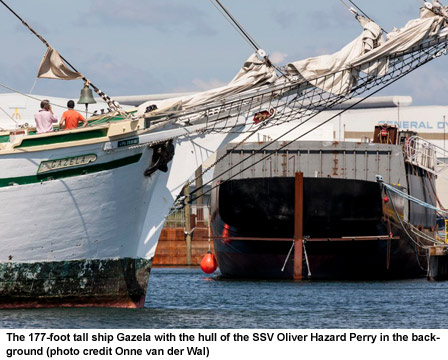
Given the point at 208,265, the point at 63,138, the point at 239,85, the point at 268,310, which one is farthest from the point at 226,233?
the point at 63,138

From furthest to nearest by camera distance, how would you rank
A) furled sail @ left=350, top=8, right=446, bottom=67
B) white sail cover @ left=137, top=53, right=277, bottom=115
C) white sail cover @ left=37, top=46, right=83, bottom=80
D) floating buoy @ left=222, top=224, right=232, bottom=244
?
1. floating buoy @ left=222, top=224, right=232, bottom=244
2. white sail cover @ left=137, top=53, right=277, bottom=115
3. white sail cover @ left=37, top=46, right=83, bottom=80
4. furled sail @ left=350, top=8, right=446, bottom=67

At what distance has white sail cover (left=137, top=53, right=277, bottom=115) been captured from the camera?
22500mm

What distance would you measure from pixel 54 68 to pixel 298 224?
53.9 ft

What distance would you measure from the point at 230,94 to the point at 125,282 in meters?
4.82

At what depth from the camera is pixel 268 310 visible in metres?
23.4

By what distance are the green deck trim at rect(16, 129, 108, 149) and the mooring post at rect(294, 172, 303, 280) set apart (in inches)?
640

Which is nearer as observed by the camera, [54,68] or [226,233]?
[54,68]

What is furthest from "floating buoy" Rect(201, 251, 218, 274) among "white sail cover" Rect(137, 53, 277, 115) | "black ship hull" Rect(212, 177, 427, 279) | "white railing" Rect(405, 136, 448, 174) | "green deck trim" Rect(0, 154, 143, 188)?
"green deck trim" Rect(0, 154, 143, 188)

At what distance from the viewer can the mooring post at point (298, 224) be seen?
36.8 metres

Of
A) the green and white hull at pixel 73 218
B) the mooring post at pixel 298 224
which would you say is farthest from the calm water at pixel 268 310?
the mooring post at pixel 298 224

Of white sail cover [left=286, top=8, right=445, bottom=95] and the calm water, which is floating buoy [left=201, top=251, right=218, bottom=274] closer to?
the calm water

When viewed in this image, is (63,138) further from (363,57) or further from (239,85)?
(363,57)

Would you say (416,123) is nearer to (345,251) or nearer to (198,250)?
(198,250)

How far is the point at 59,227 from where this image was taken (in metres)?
21.7
